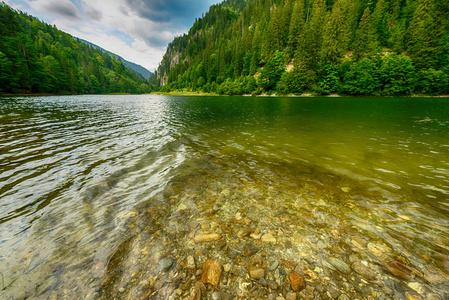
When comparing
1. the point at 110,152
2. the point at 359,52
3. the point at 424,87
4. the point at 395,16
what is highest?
the point at 395,16

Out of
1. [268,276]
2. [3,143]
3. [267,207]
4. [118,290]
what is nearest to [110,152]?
[3,143]

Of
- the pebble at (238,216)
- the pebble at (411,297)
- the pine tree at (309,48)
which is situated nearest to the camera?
A: the pebble at (411,297)

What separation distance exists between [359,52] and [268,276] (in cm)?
10033

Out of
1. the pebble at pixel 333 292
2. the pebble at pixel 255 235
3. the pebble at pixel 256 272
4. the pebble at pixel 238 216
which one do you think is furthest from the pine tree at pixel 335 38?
the pebble at pixel 256 272

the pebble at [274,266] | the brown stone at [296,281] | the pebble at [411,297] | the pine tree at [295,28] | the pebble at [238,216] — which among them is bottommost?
the pebble at [238,216]

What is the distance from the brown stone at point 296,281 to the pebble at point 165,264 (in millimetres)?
2263

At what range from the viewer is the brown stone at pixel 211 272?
9.52 feet

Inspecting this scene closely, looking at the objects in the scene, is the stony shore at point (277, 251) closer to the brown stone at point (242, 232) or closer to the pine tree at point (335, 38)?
the brown stone at point (242, 232)

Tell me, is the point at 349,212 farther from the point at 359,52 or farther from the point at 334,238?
the point at 359,52

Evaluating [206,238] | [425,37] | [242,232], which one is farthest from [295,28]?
[206,238]

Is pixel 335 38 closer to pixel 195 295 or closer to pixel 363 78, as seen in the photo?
pixel 363 78

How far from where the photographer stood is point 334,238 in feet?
12.6

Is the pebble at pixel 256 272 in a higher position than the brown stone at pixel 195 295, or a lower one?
lower

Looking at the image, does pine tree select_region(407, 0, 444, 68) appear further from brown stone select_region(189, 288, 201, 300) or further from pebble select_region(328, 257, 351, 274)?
brown stone select_region(189, 288, 201, 300)
